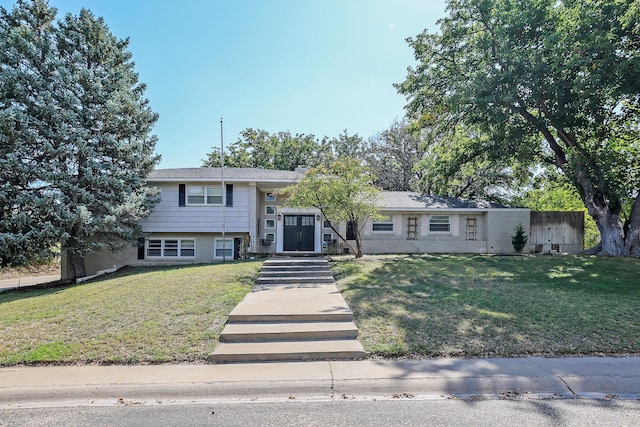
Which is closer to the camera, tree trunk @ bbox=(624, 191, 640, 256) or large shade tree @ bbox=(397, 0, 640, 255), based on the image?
large shade tree @ bbox=(397, 0, 640, 255)

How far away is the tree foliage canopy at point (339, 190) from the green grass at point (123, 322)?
14.1 ft

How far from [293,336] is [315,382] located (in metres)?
1.61

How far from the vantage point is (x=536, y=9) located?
1277 centimetres

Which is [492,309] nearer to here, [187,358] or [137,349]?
[187,358]

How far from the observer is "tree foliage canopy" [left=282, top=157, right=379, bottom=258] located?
42.2 feet

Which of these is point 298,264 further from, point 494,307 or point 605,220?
point 605,220

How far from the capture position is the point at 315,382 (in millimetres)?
4508

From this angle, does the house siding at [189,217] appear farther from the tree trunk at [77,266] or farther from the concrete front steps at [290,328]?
the concrete front steps at [290,328]

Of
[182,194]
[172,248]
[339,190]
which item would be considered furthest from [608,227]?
[172,248]

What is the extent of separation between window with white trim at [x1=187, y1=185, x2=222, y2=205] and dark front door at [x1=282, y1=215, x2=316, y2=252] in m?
3.23

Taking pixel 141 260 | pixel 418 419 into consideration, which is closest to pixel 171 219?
pixel 141 260

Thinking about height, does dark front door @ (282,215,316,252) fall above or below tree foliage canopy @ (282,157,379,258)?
below

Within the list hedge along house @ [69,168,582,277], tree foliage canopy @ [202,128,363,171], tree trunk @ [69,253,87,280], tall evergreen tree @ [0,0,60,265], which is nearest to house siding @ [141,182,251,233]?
hedge along house @ [69,168,582,277]

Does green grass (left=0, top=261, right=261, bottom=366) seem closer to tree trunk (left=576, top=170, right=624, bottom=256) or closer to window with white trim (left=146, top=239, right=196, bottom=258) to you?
window with white trim (left=146, top=239, right=196, bottom=258)
